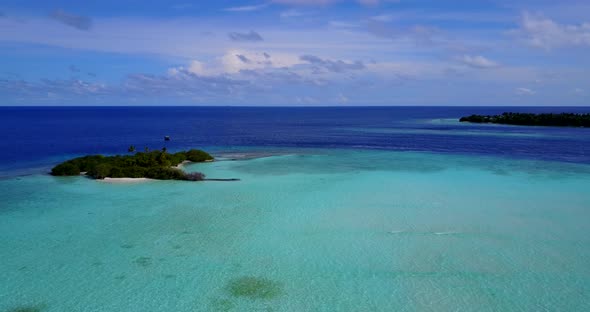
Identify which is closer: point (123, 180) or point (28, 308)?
point (28, 308)

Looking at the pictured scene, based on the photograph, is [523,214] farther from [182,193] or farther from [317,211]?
[182,193]

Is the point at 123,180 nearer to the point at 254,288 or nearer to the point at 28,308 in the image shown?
the point at 28,308

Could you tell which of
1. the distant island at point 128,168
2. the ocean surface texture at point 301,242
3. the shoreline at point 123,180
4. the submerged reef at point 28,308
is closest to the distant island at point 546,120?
the ocean surface texture at point 301,242

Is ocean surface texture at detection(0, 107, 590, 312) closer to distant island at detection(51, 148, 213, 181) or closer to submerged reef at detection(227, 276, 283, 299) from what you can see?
submerged reef at detection(227, 276, 283, 299)

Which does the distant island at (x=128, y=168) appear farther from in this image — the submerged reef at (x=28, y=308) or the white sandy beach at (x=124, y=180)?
the submerged reef at (x=28, y=308)

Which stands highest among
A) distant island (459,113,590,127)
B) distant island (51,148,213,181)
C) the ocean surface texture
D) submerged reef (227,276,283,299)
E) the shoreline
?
distant island (459,113,590,127)

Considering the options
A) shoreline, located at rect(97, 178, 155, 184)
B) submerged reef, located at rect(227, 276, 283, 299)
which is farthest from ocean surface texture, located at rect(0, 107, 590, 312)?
shoreline, located at rect(97, 178, 155, 184)

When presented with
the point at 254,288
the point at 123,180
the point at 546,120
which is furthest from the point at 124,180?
the point at 546,120
